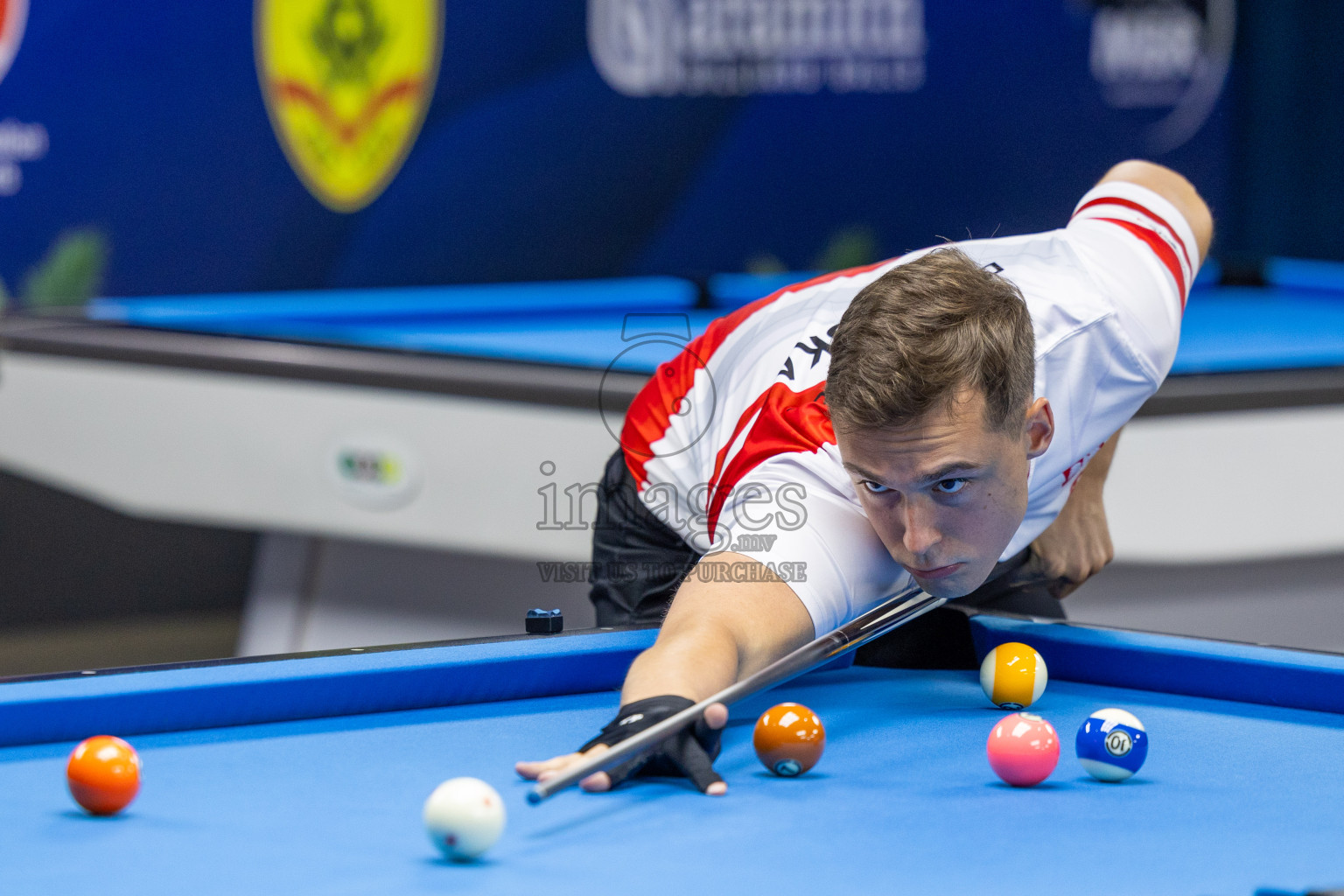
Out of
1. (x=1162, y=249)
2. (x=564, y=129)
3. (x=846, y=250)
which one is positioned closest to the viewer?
(x=1162, y=249)

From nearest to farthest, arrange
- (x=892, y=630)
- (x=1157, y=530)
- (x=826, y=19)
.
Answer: (x=892, y=630) < (x=1157, y=530) < (x=826, y=19)

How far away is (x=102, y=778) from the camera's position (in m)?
1.26

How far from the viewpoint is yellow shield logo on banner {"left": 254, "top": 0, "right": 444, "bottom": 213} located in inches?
183

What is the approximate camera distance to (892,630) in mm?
1915

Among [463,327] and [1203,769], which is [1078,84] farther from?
[1203,769]

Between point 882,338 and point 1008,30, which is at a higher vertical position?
point 1008,30

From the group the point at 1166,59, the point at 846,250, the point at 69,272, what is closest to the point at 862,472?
the point at 69,272

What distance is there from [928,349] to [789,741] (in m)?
0.41

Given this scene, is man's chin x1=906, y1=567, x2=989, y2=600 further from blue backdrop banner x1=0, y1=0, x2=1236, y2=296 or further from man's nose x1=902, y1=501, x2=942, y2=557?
blue backdrop banner x1=0, y1=0, x2=1236, y2=296

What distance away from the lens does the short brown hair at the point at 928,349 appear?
152 centimetres

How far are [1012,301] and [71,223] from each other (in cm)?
354

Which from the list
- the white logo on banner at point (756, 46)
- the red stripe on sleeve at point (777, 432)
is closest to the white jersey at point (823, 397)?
the red stripe on sleeve at point (777, 432)

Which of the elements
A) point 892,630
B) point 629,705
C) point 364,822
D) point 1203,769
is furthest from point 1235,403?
point 364,822

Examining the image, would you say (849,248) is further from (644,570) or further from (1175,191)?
(644,570)
